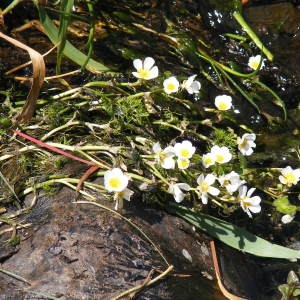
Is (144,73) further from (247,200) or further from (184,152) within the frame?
(247,200)

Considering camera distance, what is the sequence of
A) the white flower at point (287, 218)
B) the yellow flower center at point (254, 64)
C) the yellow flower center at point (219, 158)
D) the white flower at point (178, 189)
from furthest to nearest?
the yellow flower center at point (254, 64)
the white flower at point (287, 218)
the yellow flower center at point (219, 158)
the white flower at point (178, 189)

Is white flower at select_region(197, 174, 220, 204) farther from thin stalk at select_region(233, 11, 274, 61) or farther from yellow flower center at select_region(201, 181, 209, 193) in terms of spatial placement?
thin stalk at select_region(233, 11, 274, 61)

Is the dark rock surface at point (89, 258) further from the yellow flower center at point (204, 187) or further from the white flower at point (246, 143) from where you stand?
the white flower at point (246, 143)

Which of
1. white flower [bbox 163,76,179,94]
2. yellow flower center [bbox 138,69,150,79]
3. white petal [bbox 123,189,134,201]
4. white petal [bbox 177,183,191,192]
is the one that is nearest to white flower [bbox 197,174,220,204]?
white petal [bbox 177,183,191,192]

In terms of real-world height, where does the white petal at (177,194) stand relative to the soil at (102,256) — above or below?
above

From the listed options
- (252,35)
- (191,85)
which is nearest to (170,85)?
(191,85)

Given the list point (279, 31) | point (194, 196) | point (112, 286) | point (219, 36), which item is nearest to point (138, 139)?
point (194, 196)

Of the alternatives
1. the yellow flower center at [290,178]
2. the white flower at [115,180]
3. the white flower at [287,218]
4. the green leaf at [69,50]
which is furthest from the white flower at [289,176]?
the green leaf at [69,50]
